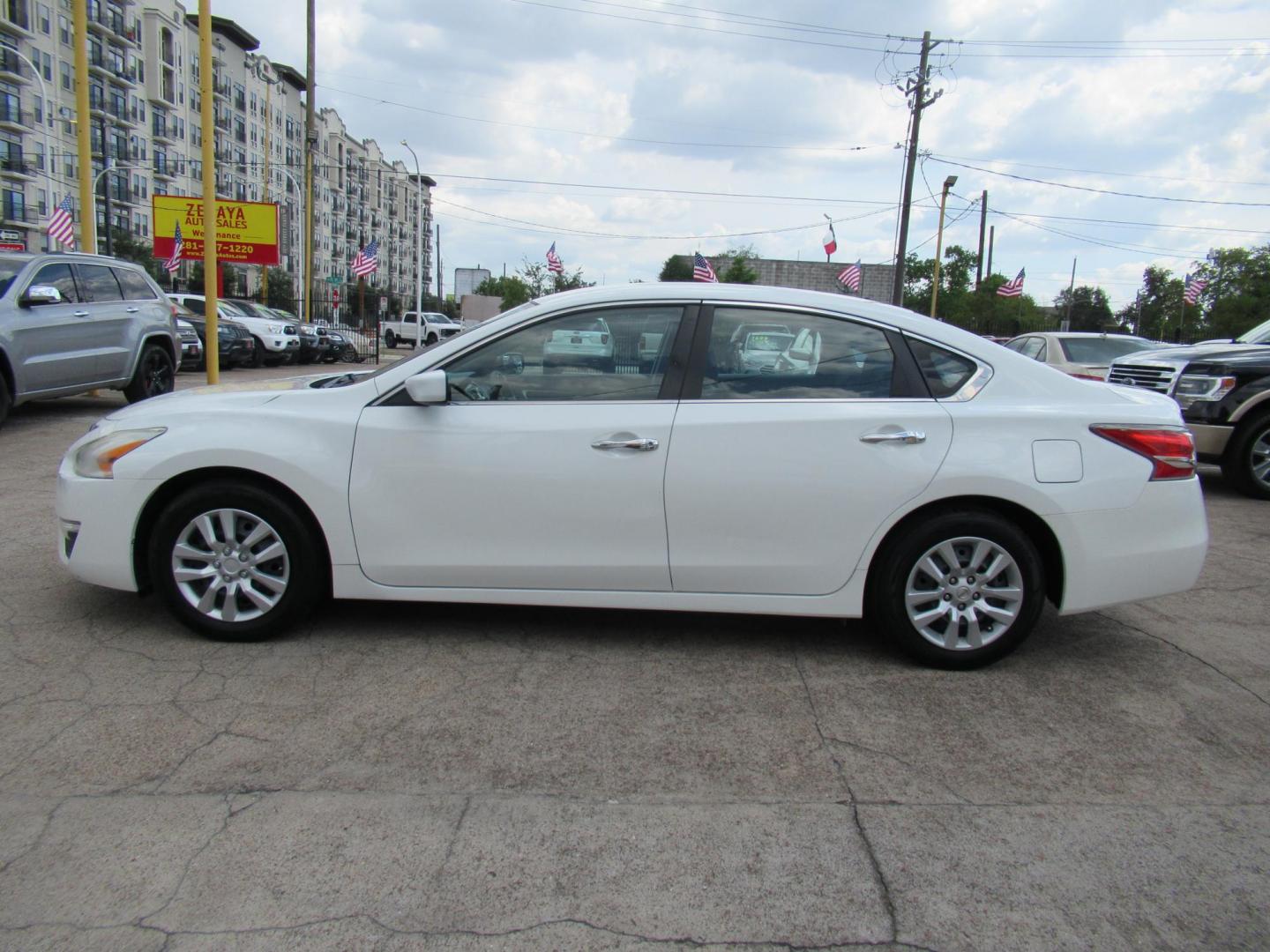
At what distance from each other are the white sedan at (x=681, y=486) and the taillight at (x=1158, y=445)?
1 cm

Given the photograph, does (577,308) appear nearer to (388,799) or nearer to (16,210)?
(388,799)

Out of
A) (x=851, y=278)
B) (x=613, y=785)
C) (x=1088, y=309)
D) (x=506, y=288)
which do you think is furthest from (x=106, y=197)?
(x=1088, y=309)

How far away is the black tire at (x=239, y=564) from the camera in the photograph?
3.90 metres

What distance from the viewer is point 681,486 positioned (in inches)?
150

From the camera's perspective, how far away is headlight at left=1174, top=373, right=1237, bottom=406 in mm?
8570

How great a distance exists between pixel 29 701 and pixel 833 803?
2.96 metres

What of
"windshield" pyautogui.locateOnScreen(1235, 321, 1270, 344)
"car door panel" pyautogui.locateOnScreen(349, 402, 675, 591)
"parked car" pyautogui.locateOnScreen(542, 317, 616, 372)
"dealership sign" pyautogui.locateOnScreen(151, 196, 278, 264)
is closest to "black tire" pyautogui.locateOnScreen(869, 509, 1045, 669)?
"car door panel" pyautogui.locateOnScreen(349, 402, 675, 591)

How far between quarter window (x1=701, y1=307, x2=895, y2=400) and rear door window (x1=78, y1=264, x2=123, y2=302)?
963cm

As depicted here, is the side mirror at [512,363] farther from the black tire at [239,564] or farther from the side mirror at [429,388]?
the black tire at [239,564]

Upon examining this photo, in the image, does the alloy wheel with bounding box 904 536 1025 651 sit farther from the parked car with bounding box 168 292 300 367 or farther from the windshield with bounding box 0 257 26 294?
the parked car with bounding box 168 292 300 367

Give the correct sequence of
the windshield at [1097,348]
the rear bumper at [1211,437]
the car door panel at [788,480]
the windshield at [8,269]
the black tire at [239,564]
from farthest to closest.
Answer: the windshield at [1097,348] < the windshield at [8,269] < the rear bumper at [1211,437] < the black tire at [239,564] < the car door panel at [788,480]

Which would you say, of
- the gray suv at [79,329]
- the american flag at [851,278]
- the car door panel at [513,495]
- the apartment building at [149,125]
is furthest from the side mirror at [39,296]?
the apartment building at [149,125]

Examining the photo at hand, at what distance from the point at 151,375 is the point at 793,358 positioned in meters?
10.6

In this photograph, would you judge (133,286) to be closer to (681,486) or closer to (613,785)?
(681,486)
